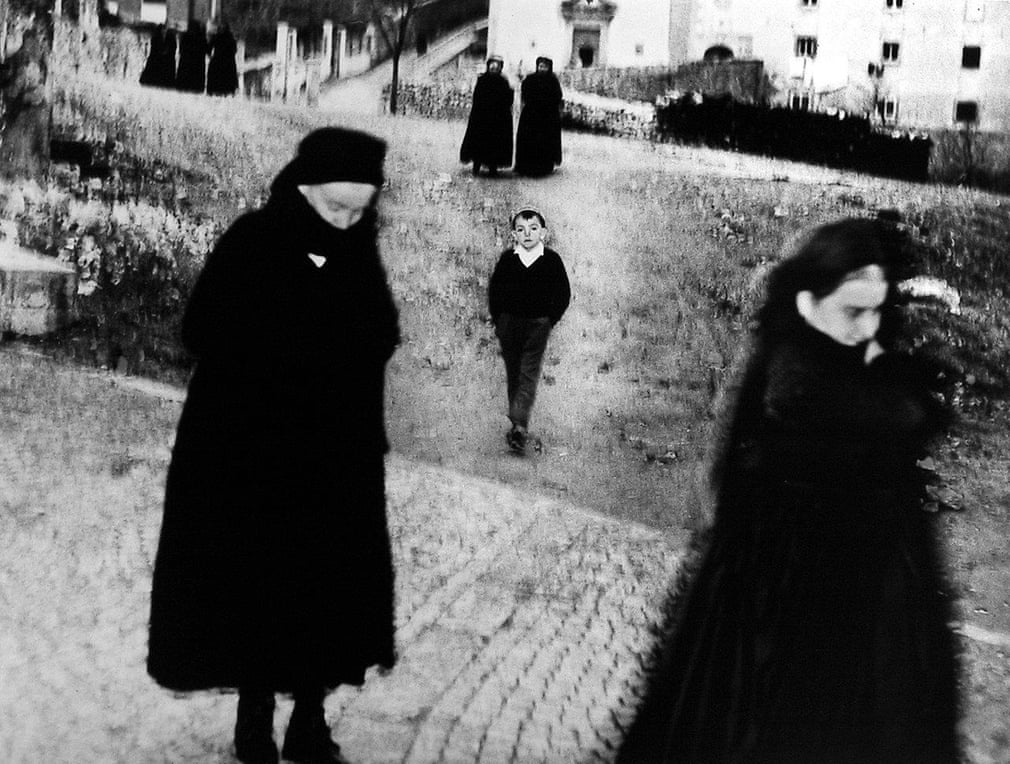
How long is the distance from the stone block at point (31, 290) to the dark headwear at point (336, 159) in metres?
0.69

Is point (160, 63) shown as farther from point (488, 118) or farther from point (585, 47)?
point (585, 47)

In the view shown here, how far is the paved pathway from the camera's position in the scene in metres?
3.66

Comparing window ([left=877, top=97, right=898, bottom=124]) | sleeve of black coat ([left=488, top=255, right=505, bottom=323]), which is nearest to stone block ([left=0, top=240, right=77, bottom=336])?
sleeve of black coat ([left=488, top=255, right=505, bottom=323])

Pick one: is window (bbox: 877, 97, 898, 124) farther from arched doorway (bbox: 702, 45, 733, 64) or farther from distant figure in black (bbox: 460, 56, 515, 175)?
distant figure in black (bbox: 460, 56, 515, 175)

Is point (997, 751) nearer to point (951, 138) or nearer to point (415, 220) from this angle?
point (951, 138)

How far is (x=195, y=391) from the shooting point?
371 centimetres

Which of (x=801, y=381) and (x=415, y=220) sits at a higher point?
(x=415, y=220)

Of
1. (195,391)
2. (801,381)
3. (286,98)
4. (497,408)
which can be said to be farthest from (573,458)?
(286,98)

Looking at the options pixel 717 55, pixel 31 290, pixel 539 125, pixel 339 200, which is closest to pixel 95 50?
pixel 31 290

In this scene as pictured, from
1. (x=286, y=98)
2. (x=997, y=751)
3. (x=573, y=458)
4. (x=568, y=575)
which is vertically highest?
(x=286, y=98)

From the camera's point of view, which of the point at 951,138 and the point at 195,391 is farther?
the point at 951,138

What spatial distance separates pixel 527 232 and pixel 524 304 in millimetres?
198

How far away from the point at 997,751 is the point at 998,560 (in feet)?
1.68

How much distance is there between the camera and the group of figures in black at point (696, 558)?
360 centimetres
